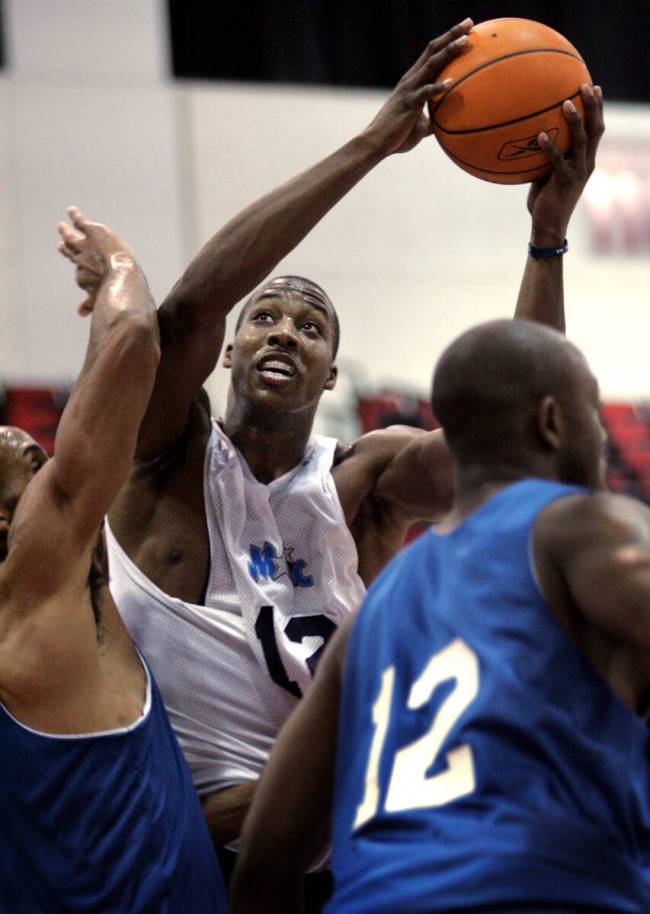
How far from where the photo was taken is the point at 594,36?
1012 cm

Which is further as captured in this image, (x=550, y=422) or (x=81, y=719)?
(x=81, y=719)

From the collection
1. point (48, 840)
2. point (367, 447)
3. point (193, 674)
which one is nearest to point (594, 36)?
point (367, 447)

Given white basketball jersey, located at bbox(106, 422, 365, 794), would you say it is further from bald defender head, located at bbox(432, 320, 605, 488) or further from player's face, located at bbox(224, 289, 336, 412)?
bald defender head, located at bbox(432, 320, 605, 488)

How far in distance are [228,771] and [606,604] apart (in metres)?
2.08

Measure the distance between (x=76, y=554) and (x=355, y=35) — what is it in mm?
6907

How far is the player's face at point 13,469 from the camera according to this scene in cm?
360

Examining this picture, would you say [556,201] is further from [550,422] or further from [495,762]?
[495,762]

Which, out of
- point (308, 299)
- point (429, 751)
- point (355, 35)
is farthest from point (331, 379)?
point (355, 35)

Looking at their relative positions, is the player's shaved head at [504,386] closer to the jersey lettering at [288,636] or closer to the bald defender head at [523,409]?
the bald defender head at [523,409]

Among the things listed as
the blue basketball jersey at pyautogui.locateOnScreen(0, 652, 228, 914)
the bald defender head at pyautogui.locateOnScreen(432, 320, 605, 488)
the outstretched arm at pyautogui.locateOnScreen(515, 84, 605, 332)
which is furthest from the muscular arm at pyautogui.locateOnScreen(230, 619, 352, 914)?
the outstretched arm at pyautogui.locateOnScreen(515, 84, 605, 332)

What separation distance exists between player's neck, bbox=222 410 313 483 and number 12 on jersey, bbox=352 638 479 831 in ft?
6.74

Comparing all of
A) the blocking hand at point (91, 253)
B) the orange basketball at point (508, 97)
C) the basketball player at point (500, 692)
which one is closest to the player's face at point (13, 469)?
the blocking hand at point (91, 253)

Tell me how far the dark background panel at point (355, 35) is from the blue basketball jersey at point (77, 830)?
664cm

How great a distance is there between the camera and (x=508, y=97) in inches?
153
